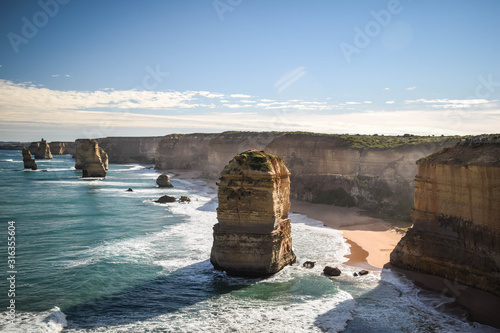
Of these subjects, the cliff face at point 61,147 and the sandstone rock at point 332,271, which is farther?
the cliff face at point 61,147

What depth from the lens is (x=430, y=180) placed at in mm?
16641

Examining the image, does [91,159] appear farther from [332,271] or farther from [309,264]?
[332,271]

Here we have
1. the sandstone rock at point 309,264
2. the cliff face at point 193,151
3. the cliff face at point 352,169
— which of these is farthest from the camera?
the cliff face at point 193,151

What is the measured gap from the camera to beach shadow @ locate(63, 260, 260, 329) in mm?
12672

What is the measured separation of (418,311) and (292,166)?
32.2 m

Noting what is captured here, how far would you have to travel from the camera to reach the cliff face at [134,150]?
4872 inches

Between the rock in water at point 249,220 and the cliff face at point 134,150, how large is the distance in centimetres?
10874

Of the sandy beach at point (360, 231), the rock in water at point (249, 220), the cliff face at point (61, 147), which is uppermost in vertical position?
the cliff face at point (61, 147)

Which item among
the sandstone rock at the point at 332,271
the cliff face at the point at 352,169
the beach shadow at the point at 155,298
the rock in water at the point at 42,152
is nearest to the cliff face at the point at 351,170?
the cliff face at the point at 352,169

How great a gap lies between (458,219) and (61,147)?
182581 millimetres

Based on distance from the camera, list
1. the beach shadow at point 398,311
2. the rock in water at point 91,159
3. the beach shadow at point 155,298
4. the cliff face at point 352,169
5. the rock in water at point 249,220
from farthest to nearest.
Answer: the rock in water at point 91,159, the cliff face at point 352,169, the rock in water at point 249,220, the beach shadow at point 155,298, the beach shadow at point 398,311

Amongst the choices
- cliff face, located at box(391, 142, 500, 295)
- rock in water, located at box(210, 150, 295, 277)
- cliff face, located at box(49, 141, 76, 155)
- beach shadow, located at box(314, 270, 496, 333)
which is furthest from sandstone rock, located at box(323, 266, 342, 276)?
cliff face, located at box(49, 141, 76, 155)

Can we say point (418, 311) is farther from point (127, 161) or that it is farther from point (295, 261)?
point (127, 161)

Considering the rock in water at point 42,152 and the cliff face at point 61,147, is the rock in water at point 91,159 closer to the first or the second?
the rock in water at point 42,152
